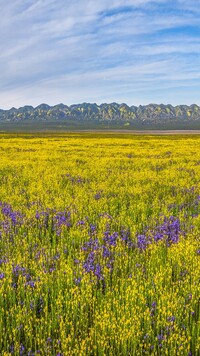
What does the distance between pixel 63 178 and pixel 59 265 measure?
31.9 feet

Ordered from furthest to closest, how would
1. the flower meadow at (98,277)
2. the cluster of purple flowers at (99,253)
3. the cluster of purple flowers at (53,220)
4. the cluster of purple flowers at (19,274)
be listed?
the cluster of purple flowers at (53,220), the cluster of purple flowers at (99,253), the cluster of purple flowers at (19,274), the flower meadow at (98,277)

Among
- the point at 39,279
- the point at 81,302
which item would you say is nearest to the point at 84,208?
the point at 39,279

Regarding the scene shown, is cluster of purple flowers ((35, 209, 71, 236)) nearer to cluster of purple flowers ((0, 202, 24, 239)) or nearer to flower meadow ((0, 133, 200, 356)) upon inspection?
flower meadow ((0, 133, 200, 356))

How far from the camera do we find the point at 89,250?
6605 mm

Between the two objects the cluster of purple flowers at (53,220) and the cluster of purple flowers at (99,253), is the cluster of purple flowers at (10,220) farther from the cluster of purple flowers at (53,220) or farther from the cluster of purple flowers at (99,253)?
the cluster of purple flowers at (99,253)

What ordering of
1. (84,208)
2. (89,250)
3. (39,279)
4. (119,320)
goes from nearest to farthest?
(119,320) → (39,279) → (89,250) → (84,208)

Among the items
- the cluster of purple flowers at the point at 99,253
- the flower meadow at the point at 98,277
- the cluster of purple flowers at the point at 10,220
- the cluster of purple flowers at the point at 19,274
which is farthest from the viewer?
the cluster of purple flowers at the point at 10,220

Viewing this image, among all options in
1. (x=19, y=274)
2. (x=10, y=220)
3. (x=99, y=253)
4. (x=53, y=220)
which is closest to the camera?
(x=19, y=274)

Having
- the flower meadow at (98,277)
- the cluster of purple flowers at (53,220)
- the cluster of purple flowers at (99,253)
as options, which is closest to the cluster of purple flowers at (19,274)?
the flower meadow at (98,277)

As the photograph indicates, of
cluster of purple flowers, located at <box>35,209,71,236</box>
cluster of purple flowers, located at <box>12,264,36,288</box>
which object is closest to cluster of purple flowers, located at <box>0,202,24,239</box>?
cluster of purple flowers, located at <box>35,209,71,236</box>

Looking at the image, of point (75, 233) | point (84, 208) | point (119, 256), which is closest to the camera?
point (119, 256)

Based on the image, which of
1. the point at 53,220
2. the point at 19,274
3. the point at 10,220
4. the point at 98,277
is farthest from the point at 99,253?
the point at 10,220

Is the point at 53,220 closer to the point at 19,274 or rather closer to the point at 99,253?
the point at 99,253

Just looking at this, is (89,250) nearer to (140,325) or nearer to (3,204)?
(140,325)
